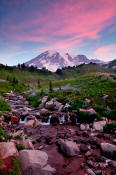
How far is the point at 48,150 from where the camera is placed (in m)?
8.99

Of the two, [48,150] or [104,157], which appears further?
[48,150]

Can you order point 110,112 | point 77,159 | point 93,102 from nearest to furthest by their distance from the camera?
Answer: point 77,159
point 110,112
point 93,102

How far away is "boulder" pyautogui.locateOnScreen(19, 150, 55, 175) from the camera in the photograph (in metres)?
5.97

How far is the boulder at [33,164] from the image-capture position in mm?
5975

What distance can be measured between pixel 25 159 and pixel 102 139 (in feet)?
23.7

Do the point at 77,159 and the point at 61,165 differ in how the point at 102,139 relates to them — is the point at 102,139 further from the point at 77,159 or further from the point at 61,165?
the point at 61,165

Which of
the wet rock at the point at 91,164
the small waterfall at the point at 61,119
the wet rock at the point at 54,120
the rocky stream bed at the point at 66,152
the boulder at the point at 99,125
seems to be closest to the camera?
the rocky stream bed at the point at 66,152

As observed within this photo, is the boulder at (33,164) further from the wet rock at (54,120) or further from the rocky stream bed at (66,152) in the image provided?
the wet rock at (54,120)

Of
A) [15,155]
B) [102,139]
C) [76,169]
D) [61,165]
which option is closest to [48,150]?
[61,165]

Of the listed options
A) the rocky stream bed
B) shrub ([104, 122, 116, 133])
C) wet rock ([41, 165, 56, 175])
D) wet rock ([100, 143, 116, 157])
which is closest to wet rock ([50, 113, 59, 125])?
the rocky stream bed

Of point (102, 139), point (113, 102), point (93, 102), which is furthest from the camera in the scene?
point (93, 102)

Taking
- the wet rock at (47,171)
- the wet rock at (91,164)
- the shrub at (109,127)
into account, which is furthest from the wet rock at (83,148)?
the shrub at (109,127)

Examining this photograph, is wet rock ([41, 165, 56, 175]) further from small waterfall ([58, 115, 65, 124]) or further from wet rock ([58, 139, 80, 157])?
small waterfall ([58, 115, 65, 124])

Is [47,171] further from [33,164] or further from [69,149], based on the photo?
[69,149]
